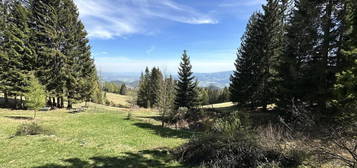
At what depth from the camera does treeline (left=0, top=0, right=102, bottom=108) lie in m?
22.1

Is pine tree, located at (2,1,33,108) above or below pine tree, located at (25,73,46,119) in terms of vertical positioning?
above

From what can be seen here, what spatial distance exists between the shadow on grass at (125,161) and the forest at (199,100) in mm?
41

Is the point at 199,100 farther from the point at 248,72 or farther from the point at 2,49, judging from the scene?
the point at 2,49

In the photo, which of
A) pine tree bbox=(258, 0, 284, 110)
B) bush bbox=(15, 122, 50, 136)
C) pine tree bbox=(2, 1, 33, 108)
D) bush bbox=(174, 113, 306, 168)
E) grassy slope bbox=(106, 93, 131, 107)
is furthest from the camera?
grassy slope bbox=(106, 93, 131, 107)

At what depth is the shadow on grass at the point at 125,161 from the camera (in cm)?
721

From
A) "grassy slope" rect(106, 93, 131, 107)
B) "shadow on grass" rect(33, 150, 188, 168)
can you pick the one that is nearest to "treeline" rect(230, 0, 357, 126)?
"shadow on grass" rect(33, 150, 188, 168)

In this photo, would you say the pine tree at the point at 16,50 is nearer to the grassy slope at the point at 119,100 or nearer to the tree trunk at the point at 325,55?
the tree trunk at the point at 325,55

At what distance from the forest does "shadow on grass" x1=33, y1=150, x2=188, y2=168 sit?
0.04 m

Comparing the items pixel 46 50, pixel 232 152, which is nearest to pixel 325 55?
pixel 232 152

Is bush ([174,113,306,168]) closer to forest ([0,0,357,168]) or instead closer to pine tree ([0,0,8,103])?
forest ([0,0,357,168])

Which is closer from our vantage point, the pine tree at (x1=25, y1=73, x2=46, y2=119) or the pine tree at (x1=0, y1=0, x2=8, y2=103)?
the pine tree at (x1=25, y1=73, x2=46, y2=119)

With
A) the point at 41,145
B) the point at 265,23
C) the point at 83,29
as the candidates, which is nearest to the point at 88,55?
the point at 83,29

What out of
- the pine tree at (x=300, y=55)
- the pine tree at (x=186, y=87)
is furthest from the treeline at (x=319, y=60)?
the pine tree at (x=186, y=87)

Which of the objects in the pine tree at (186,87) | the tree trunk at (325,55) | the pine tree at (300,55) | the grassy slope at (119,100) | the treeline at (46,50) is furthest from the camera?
the grassy slope at (119,100)
